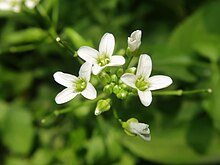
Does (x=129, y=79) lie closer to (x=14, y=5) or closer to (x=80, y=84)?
(x=80, y=84)

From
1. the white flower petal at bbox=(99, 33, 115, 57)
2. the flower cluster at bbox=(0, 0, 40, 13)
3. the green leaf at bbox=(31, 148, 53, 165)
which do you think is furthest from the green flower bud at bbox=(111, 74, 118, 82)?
the green leaf at bbox=(31, 148, 53, 165)

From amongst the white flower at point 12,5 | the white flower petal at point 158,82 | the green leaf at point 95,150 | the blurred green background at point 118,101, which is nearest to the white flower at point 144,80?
the white flower petal at point 158,82

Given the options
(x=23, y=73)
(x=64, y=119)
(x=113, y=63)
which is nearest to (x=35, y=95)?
(x=23, y=73)

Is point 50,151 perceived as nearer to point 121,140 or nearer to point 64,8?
point 121,140

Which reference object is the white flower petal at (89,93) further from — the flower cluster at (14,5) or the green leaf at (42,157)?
the green leaf at (42,157)

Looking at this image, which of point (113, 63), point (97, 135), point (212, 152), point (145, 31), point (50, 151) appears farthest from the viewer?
point (145, 31)

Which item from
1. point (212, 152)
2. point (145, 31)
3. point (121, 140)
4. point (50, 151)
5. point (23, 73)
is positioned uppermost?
point (23, 73)

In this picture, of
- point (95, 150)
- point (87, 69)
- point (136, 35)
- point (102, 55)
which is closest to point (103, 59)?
point (102, 55)
